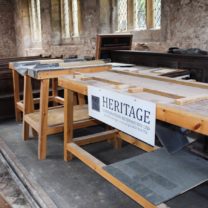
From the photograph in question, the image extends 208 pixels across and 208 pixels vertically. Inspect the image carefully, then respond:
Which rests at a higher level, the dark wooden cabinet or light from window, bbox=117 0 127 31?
light from window, bbox=117 0 127 31

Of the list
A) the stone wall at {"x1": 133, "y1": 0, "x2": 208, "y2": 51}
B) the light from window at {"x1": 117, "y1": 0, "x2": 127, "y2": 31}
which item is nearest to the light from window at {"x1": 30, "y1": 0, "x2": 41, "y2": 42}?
the light from window at {"x1": 117, "y1": 0, "x2": 127, "y2": 31}

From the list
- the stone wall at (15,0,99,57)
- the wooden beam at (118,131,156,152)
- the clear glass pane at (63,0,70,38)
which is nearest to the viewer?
the wooden beam at (118,131,156,152)

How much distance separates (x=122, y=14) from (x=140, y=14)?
462 mm

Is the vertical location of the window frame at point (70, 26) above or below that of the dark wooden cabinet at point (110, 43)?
above

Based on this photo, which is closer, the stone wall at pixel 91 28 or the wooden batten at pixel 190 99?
the wooden batten at pixel 190 99

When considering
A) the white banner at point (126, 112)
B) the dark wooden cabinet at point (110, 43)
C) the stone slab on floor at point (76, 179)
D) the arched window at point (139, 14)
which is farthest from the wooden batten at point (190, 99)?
the arched window at point (139, 14)

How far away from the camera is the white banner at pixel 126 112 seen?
1418 mm

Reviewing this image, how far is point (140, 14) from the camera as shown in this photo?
4531 mm

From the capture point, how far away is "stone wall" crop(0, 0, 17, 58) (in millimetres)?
9453

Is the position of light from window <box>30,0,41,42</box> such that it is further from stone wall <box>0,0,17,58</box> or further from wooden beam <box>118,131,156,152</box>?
wooden beam <box>118,131,156,152</box>

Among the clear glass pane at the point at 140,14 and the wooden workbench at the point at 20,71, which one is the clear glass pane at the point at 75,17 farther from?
the wooden workbench at the point at 20,71

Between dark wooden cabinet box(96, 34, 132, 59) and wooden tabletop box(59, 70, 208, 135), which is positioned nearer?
wooden tabletop box(59, 70, 208, 135)

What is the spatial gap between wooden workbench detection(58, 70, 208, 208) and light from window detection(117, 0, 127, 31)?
2681mm

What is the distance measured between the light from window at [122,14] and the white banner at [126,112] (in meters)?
3.30
